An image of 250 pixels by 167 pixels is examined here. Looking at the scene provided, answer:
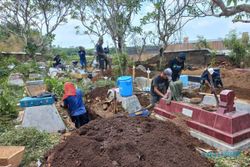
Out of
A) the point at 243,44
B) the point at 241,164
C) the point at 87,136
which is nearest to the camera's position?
the point at 241,164

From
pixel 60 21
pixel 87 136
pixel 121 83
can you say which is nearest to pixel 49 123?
pixel 121 83

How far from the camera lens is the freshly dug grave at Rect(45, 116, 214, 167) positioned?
3242 mm

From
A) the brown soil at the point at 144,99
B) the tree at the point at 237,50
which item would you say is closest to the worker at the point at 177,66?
the brown soil at the point at 144,99

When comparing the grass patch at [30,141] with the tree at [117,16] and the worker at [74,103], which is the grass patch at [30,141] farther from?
the tree at [117,16]

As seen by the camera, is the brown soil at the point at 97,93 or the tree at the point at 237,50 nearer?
the brown soil at the point at 97,93

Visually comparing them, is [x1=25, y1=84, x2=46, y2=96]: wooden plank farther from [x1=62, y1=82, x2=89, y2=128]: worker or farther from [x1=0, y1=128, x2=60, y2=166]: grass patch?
[x1=0, y1=128, x2=60, y2=166]: grass patch

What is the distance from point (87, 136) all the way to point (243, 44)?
12.0 metres

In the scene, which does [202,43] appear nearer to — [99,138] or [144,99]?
[144,99]

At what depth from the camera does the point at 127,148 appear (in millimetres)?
3398

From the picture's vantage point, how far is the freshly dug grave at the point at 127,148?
10.6 feet

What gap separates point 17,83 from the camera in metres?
13.1

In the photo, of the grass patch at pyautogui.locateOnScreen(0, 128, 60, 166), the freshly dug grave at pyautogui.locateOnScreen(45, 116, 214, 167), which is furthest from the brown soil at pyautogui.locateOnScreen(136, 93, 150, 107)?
the freshly dug grave at pyautogui.locateOnScreen(45, 116, 214, 167)

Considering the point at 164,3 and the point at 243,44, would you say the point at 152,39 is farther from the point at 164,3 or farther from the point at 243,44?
the point at 243,44

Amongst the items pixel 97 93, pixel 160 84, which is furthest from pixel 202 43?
pixel 160 84
